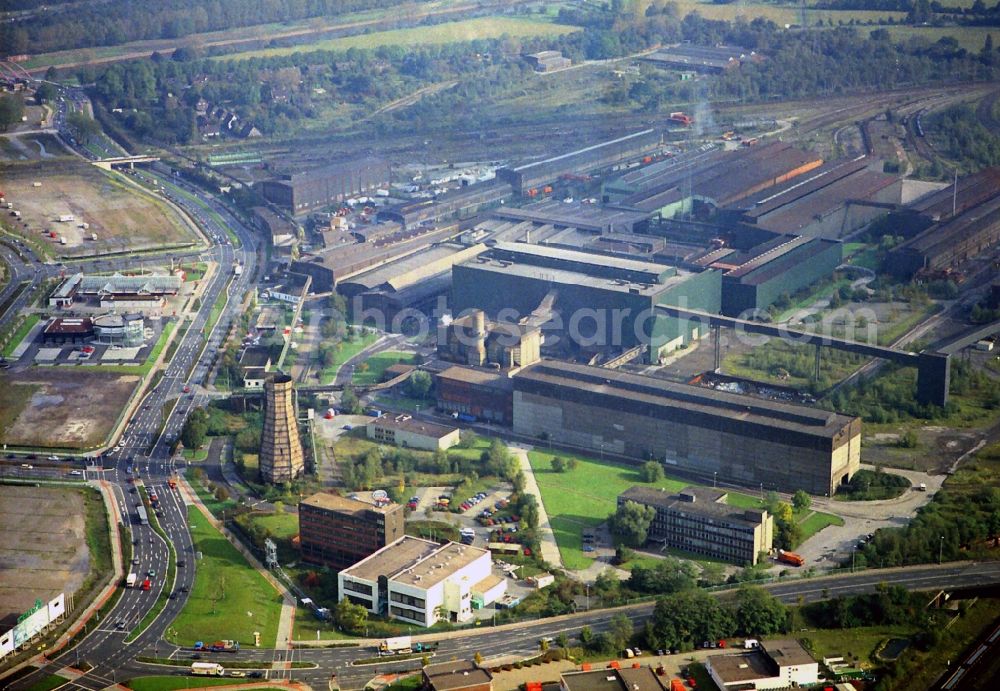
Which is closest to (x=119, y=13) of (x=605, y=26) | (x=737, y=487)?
(x=605, y=26)

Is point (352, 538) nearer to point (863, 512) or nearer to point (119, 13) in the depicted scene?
point (863, 512)

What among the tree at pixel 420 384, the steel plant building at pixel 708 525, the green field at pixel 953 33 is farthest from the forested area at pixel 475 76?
the steel plant building at pixel 708 525

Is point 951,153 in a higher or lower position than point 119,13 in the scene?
lower

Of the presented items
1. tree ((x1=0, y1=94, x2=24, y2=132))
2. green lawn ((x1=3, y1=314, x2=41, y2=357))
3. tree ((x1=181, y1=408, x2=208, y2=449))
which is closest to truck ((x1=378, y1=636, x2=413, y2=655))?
tree ((x1=181, y1=408, x2=208, y2=449))

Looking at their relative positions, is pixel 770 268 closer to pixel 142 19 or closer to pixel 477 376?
pixel 477 376

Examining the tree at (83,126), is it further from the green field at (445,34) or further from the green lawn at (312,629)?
the green lawn at (312,629)
